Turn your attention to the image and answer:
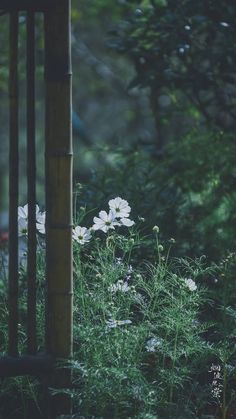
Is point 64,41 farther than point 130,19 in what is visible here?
No

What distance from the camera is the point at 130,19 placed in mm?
5383

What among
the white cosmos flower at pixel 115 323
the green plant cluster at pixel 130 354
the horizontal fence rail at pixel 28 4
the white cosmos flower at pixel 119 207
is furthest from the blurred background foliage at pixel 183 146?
the horizontal fence rail at pixel 28 4

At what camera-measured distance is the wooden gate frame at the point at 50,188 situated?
316 cm

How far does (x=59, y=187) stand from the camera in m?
3.21

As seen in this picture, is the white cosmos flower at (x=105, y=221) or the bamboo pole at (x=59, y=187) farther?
the white cosmos flower at (x=105, y=221)

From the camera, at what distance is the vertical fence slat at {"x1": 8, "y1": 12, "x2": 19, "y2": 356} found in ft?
10.3

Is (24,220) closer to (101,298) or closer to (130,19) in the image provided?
(101,298)

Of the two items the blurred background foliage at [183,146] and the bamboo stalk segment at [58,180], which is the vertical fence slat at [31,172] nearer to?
the bamboo stalk segment at [58,180]

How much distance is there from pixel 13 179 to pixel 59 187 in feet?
0.53

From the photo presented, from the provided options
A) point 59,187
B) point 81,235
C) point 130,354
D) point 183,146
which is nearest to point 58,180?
point 59,187

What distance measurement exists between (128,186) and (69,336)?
1.86 m

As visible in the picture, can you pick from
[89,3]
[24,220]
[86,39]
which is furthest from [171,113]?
[86,39]

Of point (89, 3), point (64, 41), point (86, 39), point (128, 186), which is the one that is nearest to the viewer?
point (64, 41)

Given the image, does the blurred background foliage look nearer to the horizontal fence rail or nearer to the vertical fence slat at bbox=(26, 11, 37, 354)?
the vertical fence slat at bbox=(26, 11, 37, 354)
